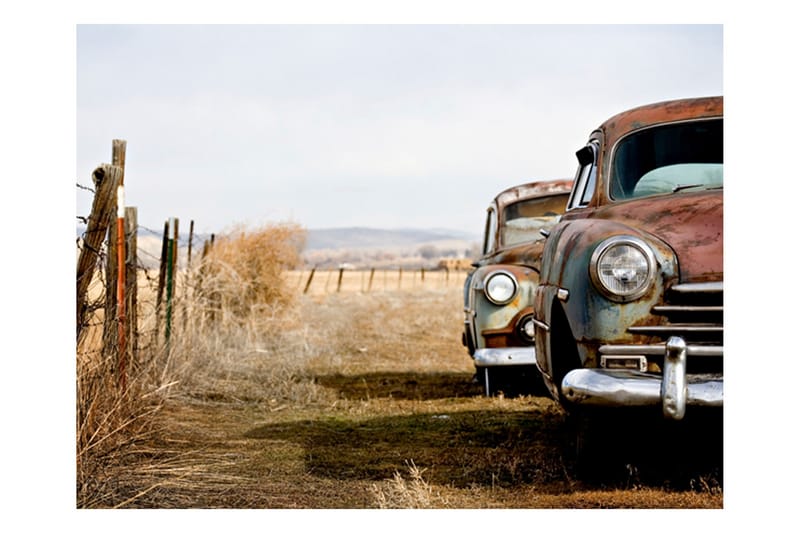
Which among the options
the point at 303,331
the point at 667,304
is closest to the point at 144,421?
the point at 667,304

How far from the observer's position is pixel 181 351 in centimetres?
955

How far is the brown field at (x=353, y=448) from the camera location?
495cm

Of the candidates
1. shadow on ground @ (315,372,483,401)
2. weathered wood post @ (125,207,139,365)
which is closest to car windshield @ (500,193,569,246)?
shadow on ground @ (315,372,483,401)

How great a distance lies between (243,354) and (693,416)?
8471 millimetres

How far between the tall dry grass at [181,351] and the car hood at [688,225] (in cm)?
270

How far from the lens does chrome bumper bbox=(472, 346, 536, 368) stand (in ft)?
25.7

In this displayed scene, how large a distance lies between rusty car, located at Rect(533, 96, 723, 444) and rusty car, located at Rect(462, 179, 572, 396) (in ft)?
8.70

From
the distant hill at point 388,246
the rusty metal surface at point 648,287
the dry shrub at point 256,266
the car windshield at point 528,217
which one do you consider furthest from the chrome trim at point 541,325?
the distant hill at point 388,246

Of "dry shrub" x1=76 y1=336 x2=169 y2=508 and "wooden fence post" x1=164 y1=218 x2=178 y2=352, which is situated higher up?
"wooden fence post" x1=164 y1=218 x2=178 y2=352

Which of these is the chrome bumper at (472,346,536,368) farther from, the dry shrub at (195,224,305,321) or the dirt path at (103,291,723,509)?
the dry shrub at (195,224,305,321)

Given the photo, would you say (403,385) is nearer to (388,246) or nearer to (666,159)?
(666,159)

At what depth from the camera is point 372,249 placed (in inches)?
5059

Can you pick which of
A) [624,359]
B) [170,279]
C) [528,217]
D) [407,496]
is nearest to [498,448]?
[407,496]
